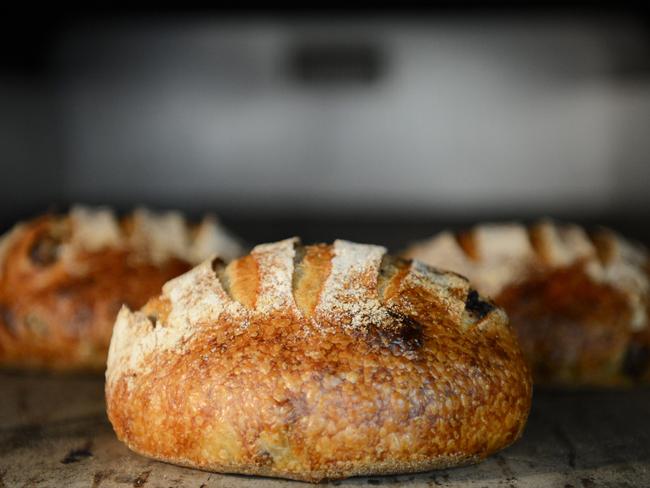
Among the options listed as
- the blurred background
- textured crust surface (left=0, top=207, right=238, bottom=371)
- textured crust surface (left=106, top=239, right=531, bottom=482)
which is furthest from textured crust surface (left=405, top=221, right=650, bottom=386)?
the blurred background

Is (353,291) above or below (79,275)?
above

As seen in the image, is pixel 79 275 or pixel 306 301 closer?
pixel 306 301

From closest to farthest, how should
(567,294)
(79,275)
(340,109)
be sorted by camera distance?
1. (567,294)
2. (79,275)
3. (340,109)

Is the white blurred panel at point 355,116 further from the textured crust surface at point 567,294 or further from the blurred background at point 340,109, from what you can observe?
the textured crust surface at point 567,294

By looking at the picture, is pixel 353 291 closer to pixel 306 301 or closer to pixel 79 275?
pixel 306 301

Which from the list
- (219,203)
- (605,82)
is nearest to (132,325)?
(219,203)

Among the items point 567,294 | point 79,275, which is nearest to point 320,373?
point 567,294

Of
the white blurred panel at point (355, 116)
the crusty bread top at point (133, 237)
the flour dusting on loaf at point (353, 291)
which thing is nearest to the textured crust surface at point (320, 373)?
the flour dusting on loaf at point (353, 291)

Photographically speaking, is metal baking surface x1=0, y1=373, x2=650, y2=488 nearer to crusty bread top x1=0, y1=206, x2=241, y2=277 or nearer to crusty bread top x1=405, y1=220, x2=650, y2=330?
crusty bread top x1=405, y1=220, x2=650, y2=330
